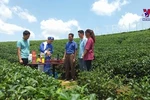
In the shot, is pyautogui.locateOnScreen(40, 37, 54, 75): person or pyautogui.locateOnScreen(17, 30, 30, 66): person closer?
pyautogui.locateOnScreen(17, 30, 30, 66): person

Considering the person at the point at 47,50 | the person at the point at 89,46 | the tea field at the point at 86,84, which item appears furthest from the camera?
the person at the point at 47,50

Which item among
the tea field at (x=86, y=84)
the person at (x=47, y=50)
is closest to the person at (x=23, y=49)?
the tea field at (x=86, y=84)

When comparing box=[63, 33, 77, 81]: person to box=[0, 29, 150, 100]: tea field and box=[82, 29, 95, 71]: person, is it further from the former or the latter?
box=[0, 29, 150, 100]: tea field

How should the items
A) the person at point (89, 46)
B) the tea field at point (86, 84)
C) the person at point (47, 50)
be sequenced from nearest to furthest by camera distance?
the tea field at point (86, 84)
the person at point (89, 46)
the person at point (47, 50)

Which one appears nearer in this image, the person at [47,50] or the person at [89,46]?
the person at [89,46]

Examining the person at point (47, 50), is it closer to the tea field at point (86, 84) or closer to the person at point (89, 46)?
the person at point (89, 46)

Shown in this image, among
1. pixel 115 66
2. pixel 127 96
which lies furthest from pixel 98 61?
pixel 127 96

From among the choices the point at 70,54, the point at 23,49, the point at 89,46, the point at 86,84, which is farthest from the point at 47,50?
the point at 86,84

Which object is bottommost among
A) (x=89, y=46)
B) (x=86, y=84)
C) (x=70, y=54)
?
(x=70, y=54)

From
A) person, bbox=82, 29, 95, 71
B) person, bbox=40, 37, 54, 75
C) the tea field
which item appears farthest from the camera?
person, bbox=40, 37, 54, 75

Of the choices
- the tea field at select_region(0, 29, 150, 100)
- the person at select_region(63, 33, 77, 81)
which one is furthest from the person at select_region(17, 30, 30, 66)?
the person at select_region(63, 33, 77, 81)

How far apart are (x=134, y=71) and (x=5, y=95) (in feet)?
26.8

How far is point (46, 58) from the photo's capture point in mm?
10867

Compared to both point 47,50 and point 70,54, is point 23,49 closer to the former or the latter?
point 47,50
